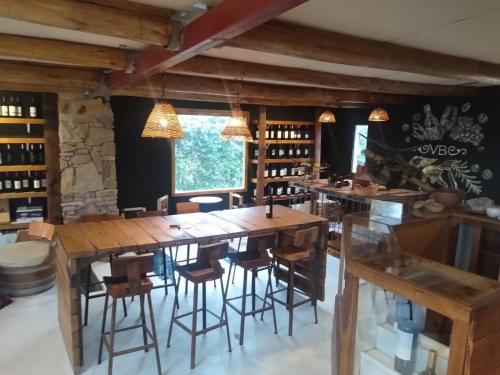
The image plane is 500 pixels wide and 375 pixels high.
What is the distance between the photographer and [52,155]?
5.21 metres

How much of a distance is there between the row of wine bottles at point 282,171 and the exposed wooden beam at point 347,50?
4425 millimetres

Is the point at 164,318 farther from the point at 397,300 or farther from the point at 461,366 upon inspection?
the point at 461,366

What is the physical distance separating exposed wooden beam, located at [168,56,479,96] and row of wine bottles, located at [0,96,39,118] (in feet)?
8.21

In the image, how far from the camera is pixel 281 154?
780 centimetres

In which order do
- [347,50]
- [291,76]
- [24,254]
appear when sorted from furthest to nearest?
[24,254] → [291,76] → [347,50]

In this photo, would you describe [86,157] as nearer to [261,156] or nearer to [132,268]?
[132,268]

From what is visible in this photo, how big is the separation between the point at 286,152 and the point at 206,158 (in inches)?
74.2

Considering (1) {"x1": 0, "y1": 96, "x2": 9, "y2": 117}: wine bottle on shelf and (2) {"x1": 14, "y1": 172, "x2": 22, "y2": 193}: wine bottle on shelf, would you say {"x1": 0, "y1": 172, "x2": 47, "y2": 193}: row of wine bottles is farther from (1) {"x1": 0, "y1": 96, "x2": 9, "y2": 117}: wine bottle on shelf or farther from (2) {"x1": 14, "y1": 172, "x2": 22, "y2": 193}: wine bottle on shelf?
(1) {"x1": 0, "y1": 96, "x2": 9, "y2": 117}: wine bottle on shelf

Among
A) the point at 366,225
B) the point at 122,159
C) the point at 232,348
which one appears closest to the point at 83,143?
the point at 122,159

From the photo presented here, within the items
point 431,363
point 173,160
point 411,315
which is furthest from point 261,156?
point 431,363

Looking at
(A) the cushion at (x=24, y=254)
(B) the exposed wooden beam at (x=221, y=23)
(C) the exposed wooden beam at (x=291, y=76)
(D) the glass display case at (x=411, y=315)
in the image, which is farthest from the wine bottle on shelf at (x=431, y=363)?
(A) the cushion at (x=24, y=254)

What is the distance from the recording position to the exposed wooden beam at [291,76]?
3.48 meters

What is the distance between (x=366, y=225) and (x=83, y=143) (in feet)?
14.0

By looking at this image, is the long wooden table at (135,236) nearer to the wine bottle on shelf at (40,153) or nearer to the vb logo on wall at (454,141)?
the wine bottle on shelf at (40,153)
